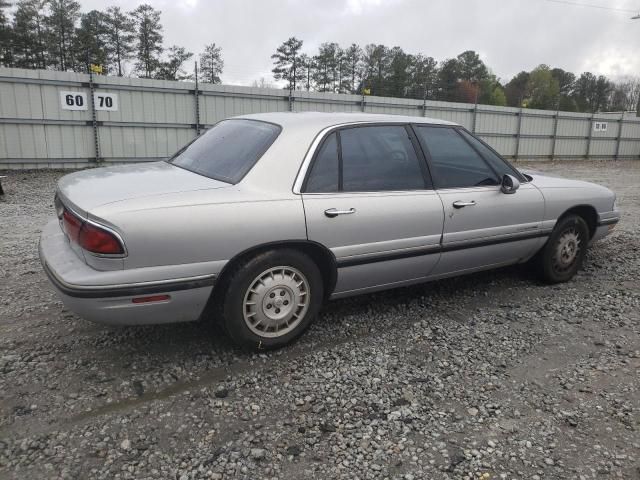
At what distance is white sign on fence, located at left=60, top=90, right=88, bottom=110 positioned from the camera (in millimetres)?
11953

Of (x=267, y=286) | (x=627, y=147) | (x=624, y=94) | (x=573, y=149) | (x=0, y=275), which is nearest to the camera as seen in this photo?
(x=267, y=286)

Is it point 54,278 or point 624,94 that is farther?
point 624,94

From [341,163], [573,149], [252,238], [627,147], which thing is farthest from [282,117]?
[627,147]

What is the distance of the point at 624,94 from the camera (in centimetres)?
5666

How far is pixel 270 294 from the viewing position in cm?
303

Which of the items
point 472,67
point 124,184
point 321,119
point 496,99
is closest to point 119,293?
point 124,184

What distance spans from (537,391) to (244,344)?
5.68 ft

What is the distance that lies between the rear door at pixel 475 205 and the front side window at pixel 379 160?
0.17 metres

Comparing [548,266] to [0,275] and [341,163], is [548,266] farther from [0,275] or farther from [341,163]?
[0,275]

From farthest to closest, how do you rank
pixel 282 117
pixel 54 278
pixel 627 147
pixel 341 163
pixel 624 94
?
pixel 624 94, pixel 627 147, pixel 282 117, pixel 341 163, pixel 54 278

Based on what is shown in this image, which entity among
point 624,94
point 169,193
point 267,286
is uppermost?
point 624,94

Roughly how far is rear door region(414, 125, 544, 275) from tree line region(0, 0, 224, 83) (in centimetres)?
2918

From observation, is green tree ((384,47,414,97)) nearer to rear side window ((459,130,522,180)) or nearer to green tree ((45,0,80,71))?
green tree ((45,0,80,71))

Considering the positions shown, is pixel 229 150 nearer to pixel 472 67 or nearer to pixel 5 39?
pixel 5 39
